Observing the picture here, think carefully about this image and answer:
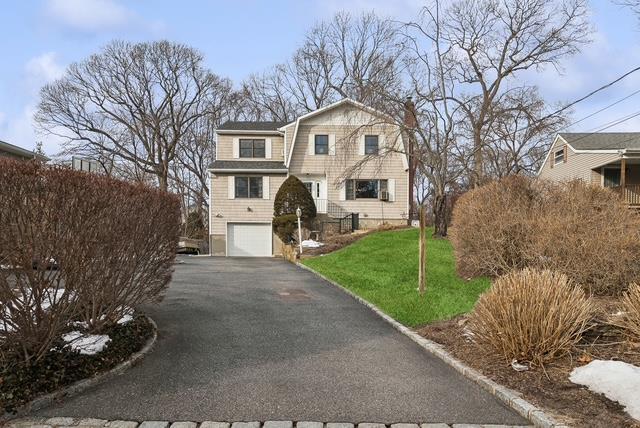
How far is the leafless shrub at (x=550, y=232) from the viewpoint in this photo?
320 inches

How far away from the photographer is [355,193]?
2861 cm

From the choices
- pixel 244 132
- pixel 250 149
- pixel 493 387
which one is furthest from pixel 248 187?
pixel 493 387

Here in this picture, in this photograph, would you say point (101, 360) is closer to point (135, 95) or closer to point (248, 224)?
point (248, 224)

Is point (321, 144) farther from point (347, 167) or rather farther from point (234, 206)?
point (234, 206)

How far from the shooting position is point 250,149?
30.4 metres

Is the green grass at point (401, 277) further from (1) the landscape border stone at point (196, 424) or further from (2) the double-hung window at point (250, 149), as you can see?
(2) the double-hung window at point (250, 149)

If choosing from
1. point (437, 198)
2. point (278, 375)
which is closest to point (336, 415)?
point (278, 375)

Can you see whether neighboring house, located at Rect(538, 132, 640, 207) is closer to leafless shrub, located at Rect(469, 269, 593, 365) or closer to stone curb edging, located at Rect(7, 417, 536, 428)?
leafless shrub, located at Rect(469, 269, 593, 365)

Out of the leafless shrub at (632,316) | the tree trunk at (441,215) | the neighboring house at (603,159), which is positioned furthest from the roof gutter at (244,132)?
the leafless shrub at (632,316)

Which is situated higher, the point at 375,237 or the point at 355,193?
the point at 355,193

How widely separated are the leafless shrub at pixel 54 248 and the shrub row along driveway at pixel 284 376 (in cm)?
82

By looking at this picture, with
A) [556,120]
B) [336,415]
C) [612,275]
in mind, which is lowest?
[336,415]

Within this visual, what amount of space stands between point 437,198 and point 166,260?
15.4m

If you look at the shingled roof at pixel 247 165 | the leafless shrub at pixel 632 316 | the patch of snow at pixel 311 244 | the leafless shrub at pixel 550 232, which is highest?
the shingled roof at pixel 247 165
